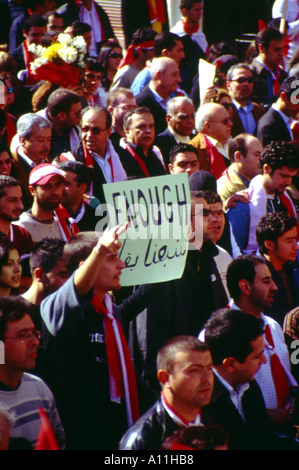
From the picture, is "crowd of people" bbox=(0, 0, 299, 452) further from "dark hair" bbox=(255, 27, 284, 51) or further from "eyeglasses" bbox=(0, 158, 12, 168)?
"dark hair" bbox=(255, 27, 284, 51)

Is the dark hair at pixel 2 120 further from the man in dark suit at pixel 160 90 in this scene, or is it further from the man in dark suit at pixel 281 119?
the man in dark suit at pixel 281 119

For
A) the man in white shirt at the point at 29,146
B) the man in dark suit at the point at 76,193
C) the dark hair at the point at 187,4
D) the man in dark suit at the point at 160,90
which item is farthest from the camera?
the dark hair at the point at 187,4

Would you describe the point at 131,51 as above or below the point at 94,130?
above

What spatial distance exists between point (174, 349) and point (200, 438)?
0.75 meters

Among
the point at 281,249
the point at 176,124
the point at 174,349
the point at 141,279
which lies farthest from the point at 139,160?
the point at 174,349

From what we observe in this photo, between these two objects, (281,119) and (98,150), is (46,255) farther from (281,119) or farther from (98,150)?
(281,119)

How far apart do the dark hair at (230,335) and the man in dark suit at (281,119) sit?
3889 millimetres

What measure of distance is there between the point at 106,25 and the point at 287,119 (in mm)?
4199

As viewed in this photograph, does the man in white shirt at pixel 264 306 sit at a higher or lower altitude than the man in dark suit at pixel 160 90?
lower

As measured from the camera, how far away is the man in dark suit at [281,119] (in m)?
7.97

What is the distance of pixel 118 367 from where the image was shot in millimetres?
4066

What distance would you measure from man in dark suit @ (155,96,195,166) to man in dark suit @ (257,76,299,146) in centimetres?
74

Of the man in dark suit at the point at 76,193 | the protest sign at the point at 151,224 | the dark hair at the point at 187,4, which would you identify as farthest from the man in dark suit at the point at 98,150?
the dark hair at the point at 187,4

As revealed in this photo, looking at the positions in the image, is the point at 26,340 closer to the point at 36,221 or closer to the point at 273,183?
the point at 36,221
